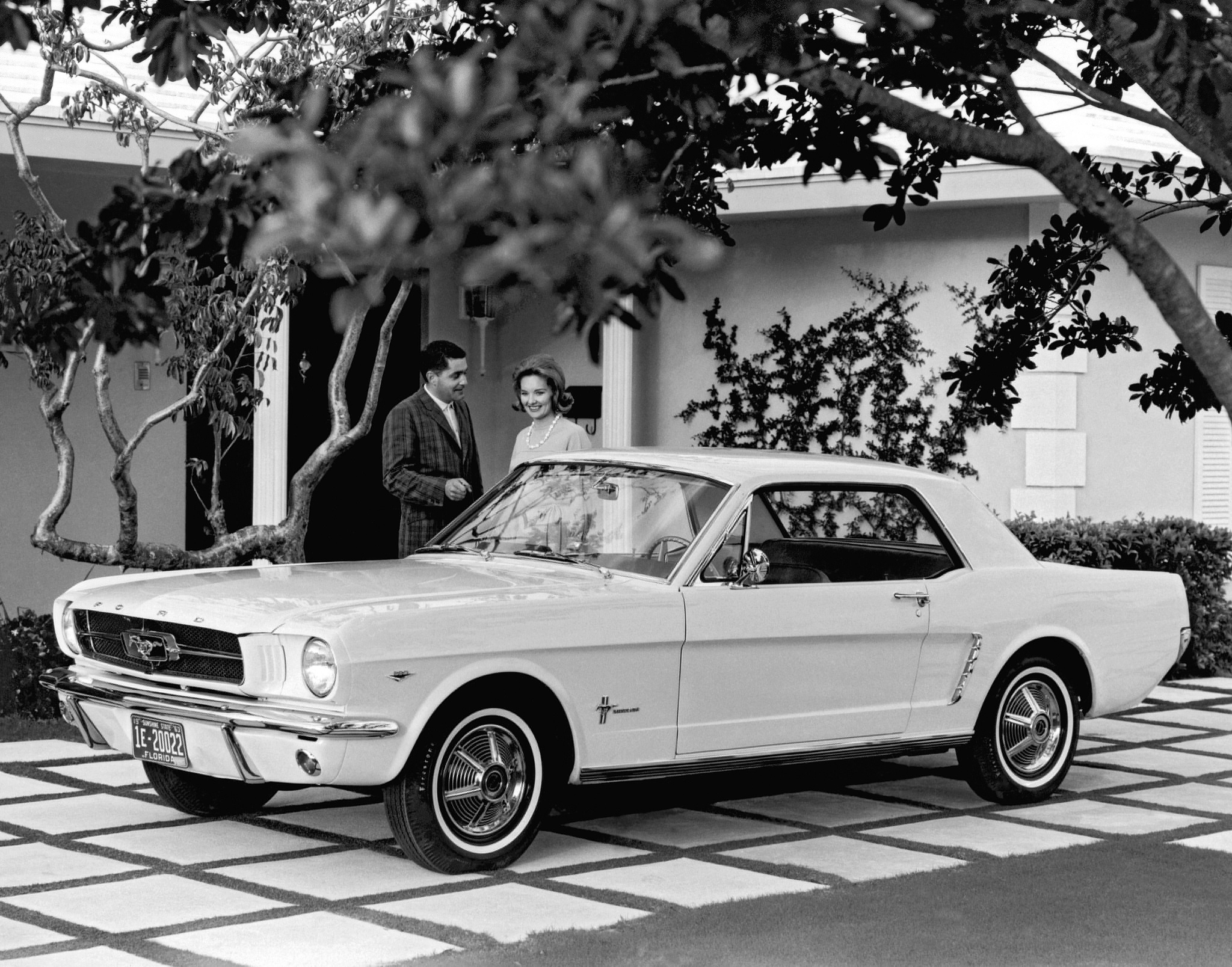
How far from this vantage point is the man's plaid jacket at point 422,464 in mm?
9555

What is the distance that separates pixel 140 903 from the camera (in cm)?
620

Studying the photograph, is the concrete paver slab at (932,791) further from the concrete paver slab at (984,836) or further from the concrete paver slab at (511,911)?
the concrete paver slab at (511,911)

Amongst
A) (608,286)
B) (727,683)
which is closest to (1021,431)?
(727,683)

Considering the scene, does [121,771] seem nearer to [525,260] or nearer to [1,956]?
[1,956]

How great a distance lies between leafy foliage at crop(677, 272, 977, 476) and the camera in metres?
14.5

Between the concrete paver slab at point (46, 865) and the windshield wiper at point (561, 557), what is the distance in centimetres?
203

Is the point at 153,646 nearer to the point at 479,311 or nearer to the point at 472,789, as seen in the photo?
the point at 472,789

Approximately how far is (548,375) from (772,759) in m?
3.09

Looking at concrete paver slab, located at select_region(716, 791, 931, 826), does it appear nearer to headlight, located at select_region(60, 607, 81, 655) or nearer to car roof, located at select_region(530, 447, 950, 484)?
car roof, located at select_region(530, 447, 950, 484)

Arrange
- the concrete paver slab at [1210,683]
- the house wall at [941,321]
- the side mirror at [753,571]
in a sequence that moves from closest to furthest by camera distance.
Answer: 1. the side mirror at [753,571]
2. the concrete paver slab at [1210,683]
3. the house wall at [941,321]

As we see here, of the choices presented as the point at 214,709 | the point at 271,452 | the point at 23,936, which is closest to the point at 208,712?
the point at 214,709

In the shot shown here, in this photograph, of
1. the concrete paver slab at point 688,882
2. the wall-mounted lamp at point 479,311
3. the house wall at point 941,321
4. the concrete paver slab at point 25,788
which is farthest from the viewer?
the wall-mounted lamp at point 479,311

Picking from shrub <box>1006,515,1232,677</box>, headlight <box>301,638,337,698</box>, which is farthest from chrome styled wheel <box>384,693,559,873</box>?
shrub <box>1006,515,1232,677</box>

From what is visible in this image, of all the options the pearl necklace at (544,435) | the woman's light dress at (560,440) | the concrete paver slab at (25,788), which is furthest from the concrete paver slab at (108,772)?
the pearl necklace at (544,435)
